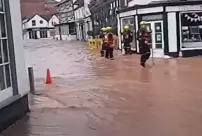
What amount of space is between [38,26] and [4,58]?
99.8 m

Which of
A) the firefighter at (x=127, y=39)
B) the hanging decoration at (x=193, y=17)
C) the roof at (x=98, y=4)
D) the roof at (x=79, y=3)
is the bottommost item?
the firefighter at (x=127, y=39)

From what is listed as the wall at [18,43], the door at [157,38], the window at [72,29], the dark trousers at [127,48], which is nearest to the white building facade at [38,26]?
the window at [72,29]

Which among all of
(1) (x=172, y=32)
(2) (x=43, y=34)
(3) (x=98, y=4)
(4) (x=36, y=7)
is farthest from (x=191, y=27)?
(4) (x=36, y=7)

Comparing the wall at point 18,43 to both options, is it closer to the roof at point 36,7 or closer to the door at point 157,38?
the door at point 157,38

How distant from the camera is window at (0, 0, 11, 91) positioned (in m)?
8.47

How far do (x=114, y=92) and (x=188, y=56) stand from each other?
12.9 m

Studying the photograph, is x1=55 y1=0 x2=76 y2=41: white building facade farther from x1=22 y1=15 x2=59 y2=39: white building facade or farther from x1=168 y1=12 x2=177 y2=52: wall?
x1=168 y1=12 x2=177 y2=52: wall

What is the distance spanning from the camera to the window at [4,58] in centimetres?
847

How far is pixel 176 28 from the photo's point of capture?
23.8m

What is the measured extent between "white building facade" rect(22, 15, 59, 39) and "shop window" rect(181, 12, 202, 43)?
8294 cm

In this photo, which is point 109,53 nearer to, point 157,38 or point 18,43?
point 157,38

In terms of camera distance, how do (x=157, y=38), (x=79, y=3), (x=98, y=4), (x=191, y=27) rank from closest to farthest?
1. (x=191, y=27)
2. (x=157, y=38)
3. (x=98, y=4)
4. (x=79, y=3)

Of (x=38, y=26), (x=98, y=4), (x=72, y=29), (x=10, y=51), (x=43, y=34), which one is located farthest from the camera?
(x=43, y=34)

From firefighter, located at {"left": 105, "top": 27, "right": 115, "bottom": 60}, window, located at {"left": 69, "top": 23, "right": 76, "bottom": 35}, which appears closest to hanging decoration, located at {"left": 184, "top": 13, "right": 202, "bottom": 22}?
firefighter, located at {"left": 105, "top": 27, "right": 115, "bottom": 60}
